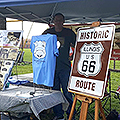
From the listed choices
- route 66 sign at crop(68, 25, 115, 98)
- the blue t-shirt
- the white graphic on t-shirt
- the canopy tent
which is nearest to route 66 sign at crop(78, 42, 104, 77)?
route 66 sign at crop(68, 25, 115, 98)

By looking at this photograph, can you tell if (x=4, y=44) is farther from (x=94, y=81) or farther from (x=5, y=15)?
(x=94, y=81)

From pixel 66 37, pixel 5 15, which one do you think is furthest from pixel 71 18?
pixel 66 37

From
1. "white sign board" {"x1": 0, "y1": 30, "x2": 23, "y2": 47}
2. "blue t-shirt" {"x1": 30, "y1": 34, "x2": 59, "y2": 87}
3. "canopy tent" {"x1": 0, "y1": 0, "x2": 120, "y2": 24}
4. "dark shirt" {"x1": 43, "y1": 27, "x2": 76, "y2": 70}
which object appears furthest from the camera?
"canopy tent" {"x1": 0, "y1": 0, "x2": 120, "y2": 24}

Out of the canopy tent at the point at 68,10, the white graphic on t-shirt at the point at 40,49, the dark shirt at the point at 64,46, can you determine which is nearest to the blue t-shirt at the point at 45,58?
the white graphic on t-shirt at the point at 40,49

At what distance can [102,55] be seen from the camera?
2.37 m

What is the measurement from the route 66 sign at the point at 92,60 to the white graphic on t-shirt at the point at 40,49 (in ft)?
1.71

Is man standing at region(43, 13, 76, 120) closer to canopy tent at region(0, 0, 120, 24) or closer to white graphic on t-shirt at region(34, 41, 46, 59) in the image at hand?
white graphic on t-shirt at region(34, 41, 46, 59)

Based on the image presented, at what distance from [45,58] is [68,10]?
76.8 inches

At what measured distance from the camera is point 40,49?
295 cm

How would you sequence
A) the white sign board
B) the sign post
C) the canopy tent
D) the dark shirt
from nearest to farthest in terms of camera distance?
the sign post
the dark shirt
the white sign board
the canopy tent

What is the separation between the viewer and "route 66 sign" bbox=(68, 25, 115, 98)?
232 centimetres

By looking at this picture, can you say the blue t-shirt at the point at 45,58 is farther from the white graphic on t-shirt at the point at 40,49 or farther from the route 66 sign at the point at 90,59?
the route 66 sign at the point at 90,59

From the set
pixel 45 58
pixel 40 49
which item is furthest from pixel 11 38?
pixel 45 58

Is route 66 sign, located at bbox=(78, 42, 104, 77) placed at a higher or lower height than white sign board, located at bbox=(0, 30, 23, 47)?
lower
